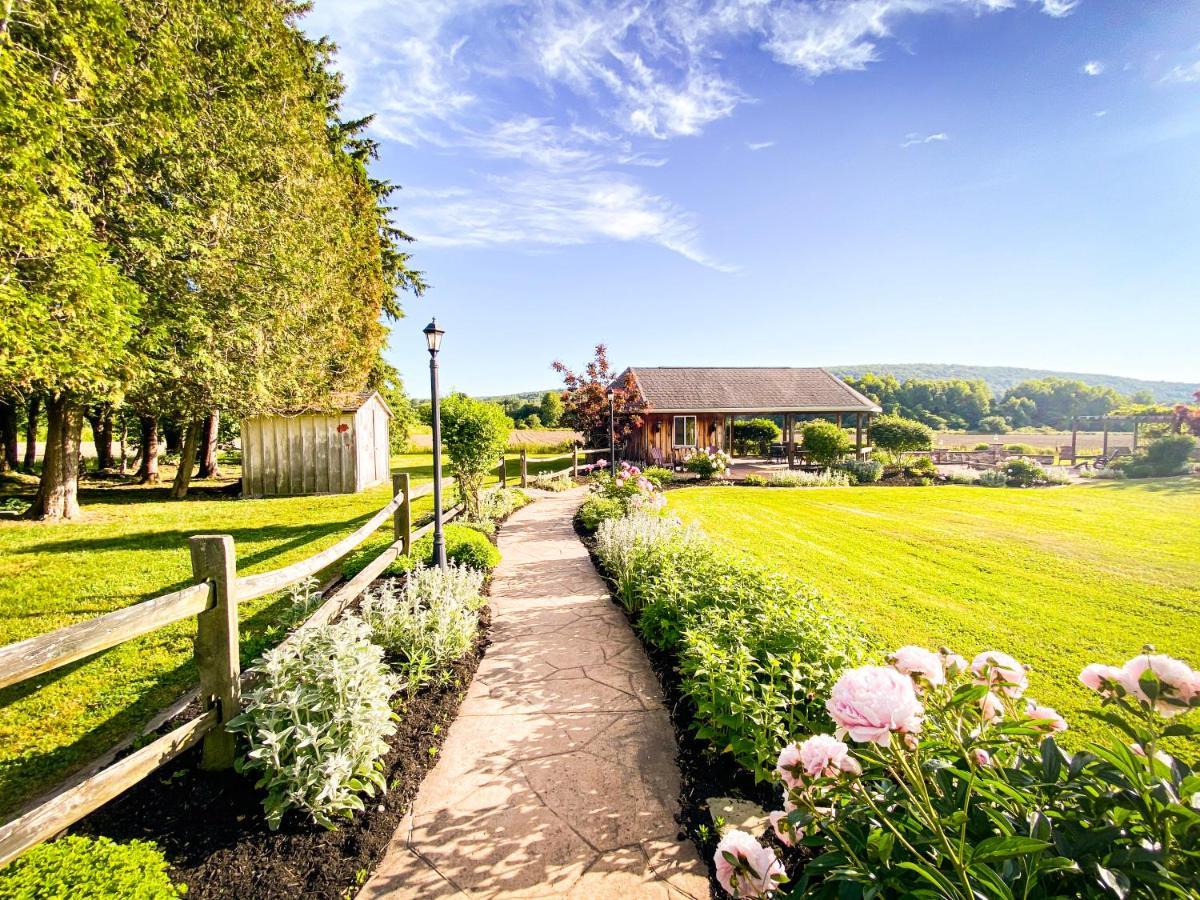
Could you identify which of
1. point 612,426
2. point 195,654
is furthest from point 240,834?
point 612,426

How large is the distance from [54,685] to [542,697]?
172 inches

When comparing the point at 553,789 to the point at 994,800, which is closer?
the point at 994,800

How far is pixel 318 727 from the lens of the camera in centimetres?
267

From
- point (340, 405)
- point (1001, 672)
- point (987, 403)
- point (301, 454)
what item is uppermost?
point (987, 403)

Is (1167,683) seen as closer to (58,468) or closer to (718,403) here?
(58,468)

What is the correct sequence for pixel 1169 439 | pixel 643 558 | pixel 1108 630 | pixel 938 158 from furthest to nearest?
pixel 1169 439 → pixel 938 158 → pixel 643 558 → pixel 1108 630

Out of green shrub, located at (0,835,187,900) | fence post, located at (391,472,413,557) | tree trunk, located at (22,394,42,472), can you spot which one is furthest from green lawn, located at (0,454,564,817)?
tree trunk, located at (22,394,42,472)

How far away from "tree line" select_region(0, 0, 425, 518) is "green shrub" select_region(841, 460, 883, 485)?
62.6ft

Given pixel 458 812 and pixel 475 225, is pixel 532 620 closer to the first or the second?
pixel 458 812

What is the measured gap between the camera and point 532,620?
5.52m

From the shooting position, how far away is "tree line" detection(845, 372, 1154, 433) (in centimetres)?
6088

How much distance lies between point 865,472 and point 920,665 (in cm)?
1994

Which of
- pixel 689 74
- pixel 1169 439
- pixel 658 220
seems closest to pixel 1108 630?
pixel 689 74

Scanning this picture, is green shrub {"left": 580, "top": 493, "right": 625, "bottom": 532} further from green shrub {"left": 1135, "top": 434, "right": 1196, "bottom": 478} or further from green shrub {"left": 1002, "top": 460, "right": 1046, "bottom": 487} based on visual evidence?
green shrub {"left": 1135, "top": 434, "right": 1196, "bottom": 478}
